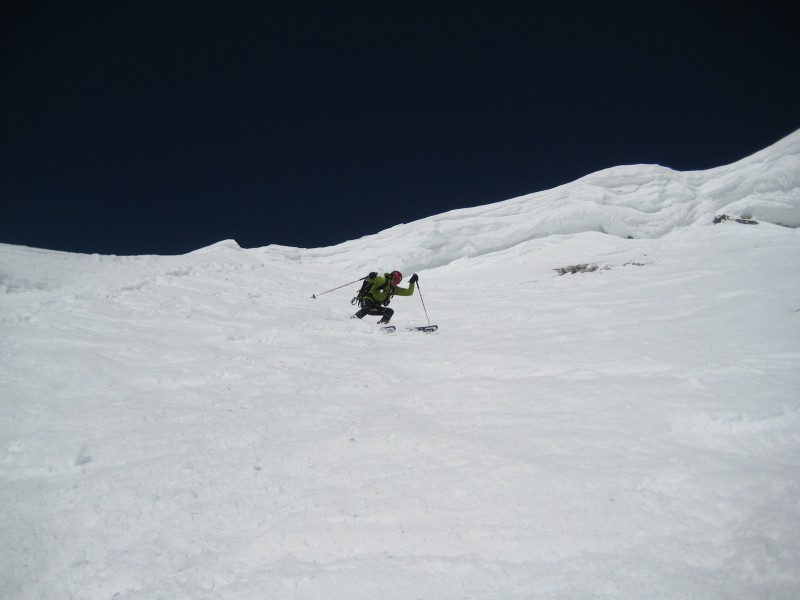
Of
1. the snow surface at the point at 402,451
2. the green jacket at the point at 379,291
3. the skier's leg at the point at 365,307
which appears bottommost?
the snow surface at the point at 402,451

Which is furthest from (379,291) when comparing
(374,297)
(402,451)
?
(402,451)

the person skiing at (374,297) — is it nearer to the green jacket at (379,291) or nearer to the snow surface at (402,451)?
the green jacket at (379,291)

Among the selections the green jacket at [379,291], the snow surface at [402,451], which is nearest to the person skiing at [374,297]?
the green jacket at [379,291]

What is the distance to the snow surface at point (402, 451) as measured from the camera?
8.99 ft

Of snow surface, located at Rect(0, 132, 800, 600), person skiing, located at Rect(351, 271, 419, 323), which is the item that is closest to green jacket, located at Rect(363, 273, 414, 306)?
person skiing, located at Rect(351, 271, 419, 323)

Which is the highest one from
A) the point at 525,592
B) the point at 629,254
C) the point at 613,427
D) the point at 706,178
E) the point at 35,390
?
the point at 706,178

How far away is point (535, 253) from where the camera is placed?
22.1 metres

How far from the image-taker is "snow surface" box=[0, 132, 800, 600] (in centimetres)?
274

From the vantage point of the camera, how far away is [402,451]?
13.7ft

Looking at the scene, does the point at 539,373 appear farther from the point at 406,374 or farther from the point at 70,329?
the point at 70,329

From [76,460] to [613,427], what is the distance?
16.4ft

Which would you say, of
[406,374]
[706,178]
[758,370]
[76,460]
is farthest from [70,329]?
[706,178]

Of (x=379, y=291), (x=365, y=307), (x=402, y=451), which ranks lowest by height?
(x=402, y=451)

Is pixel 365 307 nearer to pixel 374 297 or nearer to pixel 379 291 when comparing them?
pixel 374 297
